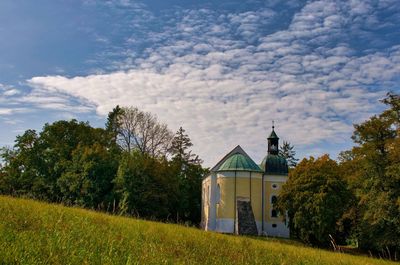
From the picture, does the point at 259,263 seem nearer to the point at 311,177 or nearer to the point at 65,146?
the point at 311,177

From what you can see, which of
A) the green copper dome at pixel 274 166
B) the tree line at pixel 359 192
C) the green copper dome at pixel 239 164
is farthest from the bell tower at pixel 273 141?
the tree line at pixel 359 192

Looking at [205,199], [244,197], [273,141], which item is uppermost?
[273,141]

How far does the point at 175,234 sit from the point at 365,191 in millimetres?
25739

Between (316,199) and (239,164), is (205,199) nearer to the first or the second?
(239,164)

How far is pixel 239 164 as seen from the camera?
4428cm

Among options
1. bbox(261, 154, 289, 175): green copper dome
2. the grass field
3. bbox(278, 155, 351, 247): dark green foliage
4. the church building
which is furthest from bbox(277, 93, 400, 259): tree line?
the grass field

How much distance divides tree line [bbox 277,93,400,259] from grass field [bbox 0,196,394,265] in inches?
905

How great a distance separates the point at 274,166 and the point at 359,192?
1456cm

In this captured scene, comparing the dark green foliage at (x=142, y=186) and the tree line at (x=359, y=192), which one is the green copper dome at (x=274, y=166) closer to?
the tree line at (x=359, y=192)

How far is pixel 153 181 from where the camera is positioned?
128ft

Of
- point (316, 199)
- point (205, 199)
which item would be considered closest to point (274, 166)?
point (205, 199)

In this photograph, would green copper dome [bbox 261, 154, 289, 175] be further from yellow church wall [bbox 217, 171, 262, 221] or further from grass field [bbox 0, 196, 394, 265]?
grass field [bbox 0, 196, 394, 265]

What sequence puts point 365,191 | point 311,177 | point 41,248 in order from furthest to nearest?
point 311,177, point 365,191, point 41,248

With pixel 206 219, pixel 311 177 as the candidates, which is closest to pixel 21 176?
pixel 206 219
